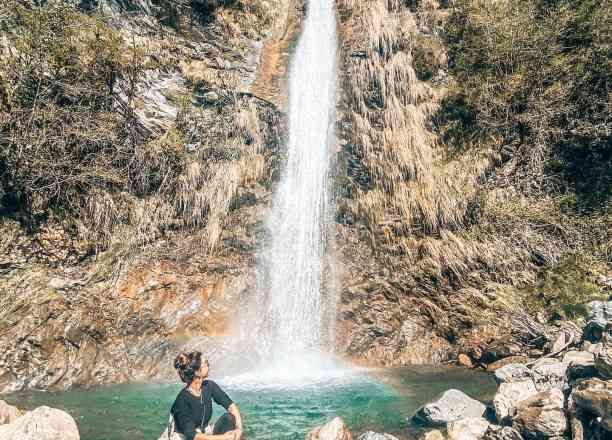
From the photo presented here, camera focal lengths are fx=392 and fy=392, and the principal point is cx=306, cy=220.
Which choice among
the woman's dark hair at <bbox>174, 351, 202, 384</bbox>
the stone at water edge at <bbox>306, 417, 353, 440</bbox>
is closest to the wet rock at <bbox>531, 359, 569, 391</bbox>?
the stone at water edge at <bbox>306, 417, 353, 440</bbox>

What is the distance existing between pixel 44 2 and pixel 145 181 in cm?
498

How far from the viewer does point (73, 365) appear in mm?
8047

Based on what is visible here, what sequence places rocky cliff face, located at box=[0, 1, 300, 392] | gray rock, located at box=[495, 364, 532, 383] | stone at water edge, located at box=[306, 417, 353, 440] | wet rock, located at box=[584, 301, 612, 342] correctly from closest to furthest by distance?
1. stone at water edge, located at box=[306, 417, 353, 440]
2. wet rock, located at box=[584, 301, 612, 342]
3. gray rock, located at box=[495, 364, 532, 383]
4. rocky cliff face, located at box=[0, 1, 300, 392]

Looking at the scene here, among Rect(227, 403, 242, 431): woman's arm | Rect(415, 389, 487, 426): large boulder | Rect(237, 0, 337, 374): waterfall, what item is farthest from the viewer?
Rect(237, 0, 337, 374): waterfall

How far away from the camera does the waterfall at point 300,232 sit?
33.0 ft

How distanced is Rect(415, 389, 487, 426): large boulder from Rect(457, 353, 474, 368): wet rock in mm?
3201

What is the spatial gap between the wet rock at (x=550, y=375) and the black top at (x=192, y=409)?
4284mm

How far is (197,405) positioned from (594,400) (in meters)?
3.94

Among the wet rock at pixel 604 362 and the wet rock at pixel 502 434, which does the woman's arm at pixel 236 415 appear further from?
the wet rock at pixel 604 362

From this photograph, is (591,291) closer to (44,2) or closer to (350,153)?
(350,153)

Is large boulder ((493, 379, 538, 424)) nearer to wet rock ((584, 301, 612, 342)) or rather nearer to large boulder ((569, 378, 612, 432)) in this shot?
large boulder ((569, 378, 612, 432))

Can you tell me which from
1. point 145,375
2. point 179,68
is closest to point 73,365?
point 145,375

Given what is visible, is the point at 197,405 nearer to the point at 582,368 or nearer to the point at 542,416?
the point at 542,416

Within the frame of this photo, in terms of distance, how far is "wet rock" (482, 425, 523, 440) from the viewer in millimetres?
4371
